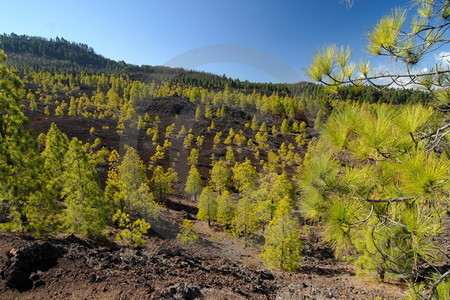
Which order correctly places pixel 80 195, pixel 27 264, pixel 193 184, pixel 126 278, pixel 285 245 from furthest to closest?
pixel 193 184
pixel 285 245
pixel 80 195
pixel 126 278
pixel 27 264

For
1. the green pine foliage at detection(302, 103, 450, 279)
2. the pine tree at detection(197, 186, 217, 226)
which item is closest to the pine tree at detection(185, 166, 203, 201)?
the pine tree at detection(197, 186, 217, 226)

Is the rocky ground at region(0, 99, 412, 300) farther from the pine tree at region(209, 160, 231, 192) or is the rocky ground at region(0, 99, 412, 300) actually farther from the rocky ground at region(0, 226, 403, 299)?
the pine tree at region(209, 160, 231, 192)

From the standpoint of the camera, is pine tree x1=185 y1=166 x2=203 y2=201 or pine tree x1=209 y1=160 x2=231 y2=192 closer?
pine tree x1=185 y1=166 x2=203 y2=201

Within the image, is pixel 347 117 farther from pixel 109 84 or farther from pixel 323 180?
pixel 109 84

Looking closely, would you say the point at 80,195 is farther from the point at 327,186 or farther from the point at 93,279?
the point at 327,186

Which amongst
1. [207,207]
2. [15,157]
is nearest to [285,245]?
[207,207]

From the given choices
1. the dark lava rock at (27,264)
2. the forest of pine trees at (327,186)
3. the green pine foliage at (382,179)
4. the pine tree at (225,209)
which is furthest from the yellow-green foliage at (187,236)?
the green pine foliage at (382,179)

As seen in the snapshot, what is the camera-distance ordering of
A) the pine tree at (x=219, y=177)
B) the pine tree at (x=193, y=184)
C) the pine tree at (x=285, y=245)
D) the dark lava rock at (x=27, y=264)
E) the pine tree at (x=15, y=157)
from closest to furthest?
the dark lava rock at (x=27, y=264) → the pine tree at (x=15, y=157) → the pine tree at (x=285, y=245) → the pine tree at (x=193, y=184) → the pine tree at (x=219, y=177)

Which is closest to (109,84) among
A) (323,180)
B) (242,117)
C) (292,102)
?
(242,117)

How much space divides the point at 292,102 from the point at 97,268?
333ft

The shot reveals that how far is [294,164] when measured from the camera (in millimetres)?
57719

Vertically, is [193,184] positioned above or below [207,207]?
above

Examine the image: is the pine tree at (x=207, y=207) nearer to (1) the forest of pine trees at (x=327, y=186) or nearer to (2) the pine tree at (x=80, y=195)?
(1) the forest of pine trees at (x=327, y=186)

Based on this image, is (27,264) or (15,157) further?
(15,157)
